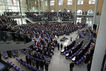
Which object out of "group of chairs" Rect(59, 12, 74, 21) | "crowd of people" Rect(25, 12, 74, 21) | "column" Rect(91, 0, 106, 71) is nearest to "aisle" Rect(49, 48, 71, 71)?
"column" Rect(91, 0, 106, 71)

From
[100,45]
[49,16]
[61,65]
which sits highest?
[49,16]

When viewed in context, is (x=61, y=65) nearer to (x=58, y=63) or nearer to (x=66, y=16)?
(x=58, y=63)

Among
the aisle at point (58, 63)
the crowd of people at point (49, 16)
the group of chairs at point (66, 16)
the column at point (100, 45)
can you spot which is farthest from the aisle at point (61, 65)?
the group of chairs at point (66, 16)

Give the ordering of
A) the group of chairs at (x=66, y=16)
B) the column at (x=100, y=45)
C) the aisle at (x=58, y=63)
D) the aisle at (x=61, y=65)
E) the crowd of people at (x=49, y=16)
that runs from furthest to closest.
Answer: the group of chairs at (x=66, y=16) → the crowd of people at (x=49, y=16) → the aisle at (x=58, y=63) → the aisle at (x=61, y=65) → the column at (x=100, y=45)

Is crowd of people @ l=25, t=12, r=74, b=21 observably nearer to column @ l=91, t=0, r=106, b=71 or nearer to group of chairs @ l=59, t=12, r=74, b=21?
group of chairs @ l=59, t=12, r=74, b=21

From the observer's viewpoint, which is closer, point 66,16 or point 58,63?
point 58,63

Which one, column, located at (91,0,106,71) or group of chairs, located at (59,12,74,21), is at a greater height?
group of chairs, located at (59,12,74,21)

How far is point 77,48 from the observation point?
43.3 feet

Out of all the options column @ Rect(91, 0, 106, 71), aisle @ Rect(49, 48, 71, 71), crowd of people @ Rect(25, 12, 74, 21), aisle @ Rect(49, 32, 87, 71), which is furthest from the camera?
crowd of people @ Rect(25, 12, 74, 21)

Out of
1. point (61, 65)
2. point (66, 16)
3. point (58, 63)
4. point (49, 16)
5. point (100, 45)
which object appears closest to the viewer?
point (100, 45)

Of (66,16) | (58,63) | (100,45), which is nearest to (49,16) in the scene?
(66,16)

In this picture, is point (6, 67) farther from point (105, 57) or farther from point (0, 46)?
point (105, 57)

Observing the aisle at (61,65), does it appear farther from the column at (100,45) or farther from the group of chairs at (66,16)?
the group of chairs at (66,16)

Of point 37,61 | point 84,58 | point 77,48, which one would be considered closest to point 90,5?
point 77,48
